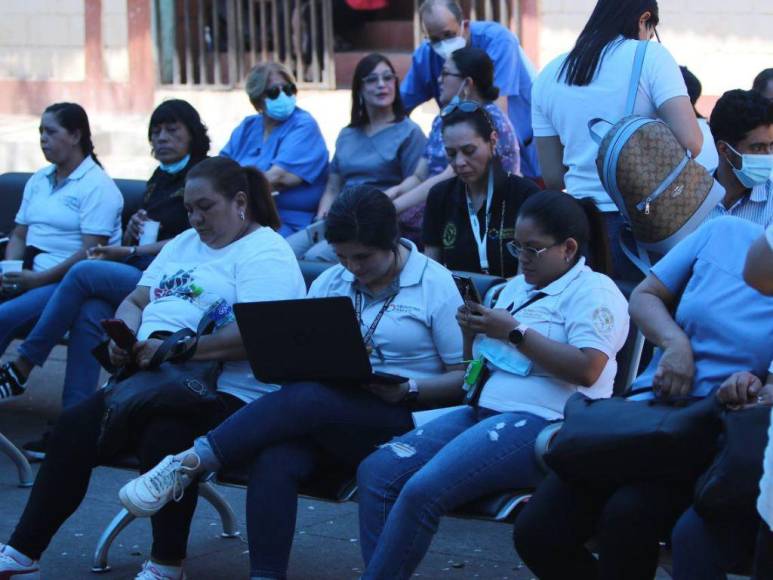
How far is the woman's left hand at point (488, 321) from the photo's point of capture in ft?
13.6

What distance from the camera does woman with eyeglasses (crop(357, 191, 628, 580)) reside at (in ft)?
13.0

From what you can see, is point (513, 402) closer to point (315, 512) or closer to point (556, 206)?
point (556, 206)

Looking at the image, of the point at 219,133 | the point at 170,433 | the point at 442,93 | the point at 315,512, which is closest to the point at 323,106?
the point at 219,133

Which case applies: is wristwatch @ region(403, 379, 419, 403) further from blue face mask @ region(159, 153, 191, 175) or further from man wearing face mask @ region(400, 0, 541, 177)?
man wearing face mask @ region(400, 0, 541, 177)

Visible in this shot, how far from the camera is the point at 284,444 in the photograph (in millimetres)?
4367

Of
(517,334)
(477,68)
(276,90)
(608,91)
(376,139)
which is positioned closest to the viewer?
(517,334)

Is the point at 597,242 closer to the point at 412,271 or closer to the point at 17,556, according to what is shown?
the point at 412,271

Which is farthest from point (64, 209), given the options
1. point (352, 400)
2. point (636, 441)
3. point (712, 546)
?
point (712, 546)

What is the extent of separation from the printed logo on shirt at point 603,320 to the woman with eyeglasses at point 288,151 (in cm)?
318

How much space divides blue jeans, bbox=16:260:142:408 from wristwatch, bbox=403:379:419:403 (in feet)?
6.68

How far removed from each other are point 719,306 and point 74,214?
147 inches

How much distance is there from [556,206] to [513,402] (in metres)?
0.57

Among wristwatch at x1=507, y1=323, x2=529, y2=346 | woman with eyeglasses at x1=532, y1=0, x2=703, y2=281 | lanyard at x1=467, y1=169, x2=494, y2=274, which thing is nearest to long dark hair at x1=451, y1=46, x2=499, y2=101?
woman with eyeglasses at x1=532, y1=0, x2=703, y2=281

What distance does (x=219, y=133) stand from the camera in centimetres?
1242
